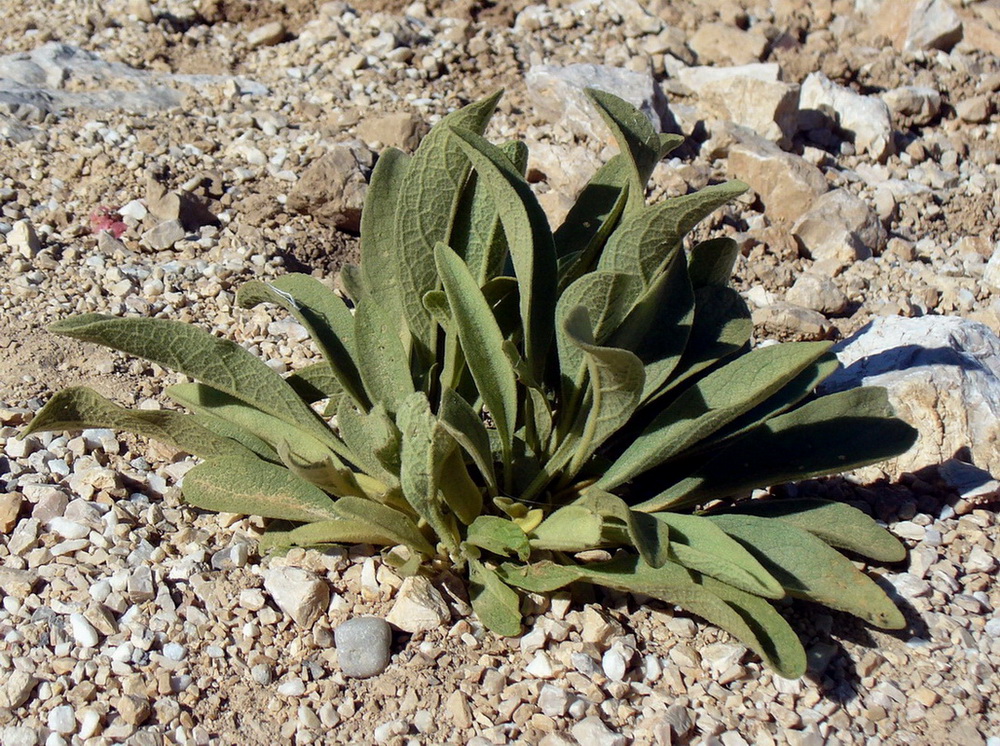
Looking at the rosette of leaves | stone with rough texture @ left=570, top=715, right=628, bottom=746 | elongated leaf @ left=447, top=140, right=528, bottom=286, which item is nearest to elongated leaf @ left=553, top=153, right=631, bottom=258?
the rosette of leaves

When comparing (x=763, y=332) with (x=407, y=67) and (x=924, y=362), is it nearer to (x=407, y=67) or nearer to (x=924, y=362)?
(x=924, y=362)

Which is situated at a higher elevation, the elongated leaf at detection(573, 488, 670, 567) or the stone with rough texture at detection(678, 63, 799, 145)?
the elongated leaf at detection(573, 488, 670, 567)

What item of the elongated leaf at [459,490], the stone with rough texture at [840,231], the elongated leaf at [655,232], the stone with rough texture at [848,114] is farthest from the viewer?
the stone with rough texture at [848,114]

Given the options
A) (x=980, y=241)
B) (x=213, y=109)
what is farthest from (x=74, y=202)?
(x=980, y=241)

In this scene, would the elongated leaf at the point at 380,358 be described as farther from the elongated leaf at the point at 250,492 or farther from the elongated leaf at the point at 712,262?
the elongated leaf at the point at 712,262

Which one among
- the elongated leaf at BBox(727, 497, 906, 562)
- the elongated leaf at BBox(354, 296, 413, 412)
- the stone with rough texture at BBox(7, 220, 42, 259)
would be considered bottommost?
the stone with rough texture at BBox(7, 220, 42, 259)

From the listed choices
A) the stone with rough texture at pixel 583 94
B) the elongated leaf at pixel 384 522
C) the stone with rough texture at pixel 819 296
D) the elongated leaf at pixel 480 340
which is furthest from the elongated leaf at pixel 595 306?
the stone with rough texture at pixel 583 94

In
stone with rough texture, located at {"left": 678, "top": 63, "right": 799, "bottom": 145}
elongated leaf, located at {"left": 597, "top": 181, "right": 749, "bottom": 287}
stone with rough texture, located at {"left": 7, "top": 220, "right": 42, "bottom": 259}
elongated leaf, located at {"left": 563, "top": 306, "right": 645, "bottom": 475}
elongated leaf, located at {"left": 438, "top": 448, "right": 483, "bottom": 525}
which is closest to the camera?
elongated leaf, located at {"left": 563, "top": 306, "right": 645, "bottom": 475}

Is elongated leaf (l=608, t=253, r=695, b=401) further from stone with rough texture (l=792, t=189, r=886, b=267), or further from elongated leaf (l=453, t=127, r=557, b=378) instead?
stone with rough texture (l=792, t=189, r=886, b=267)
